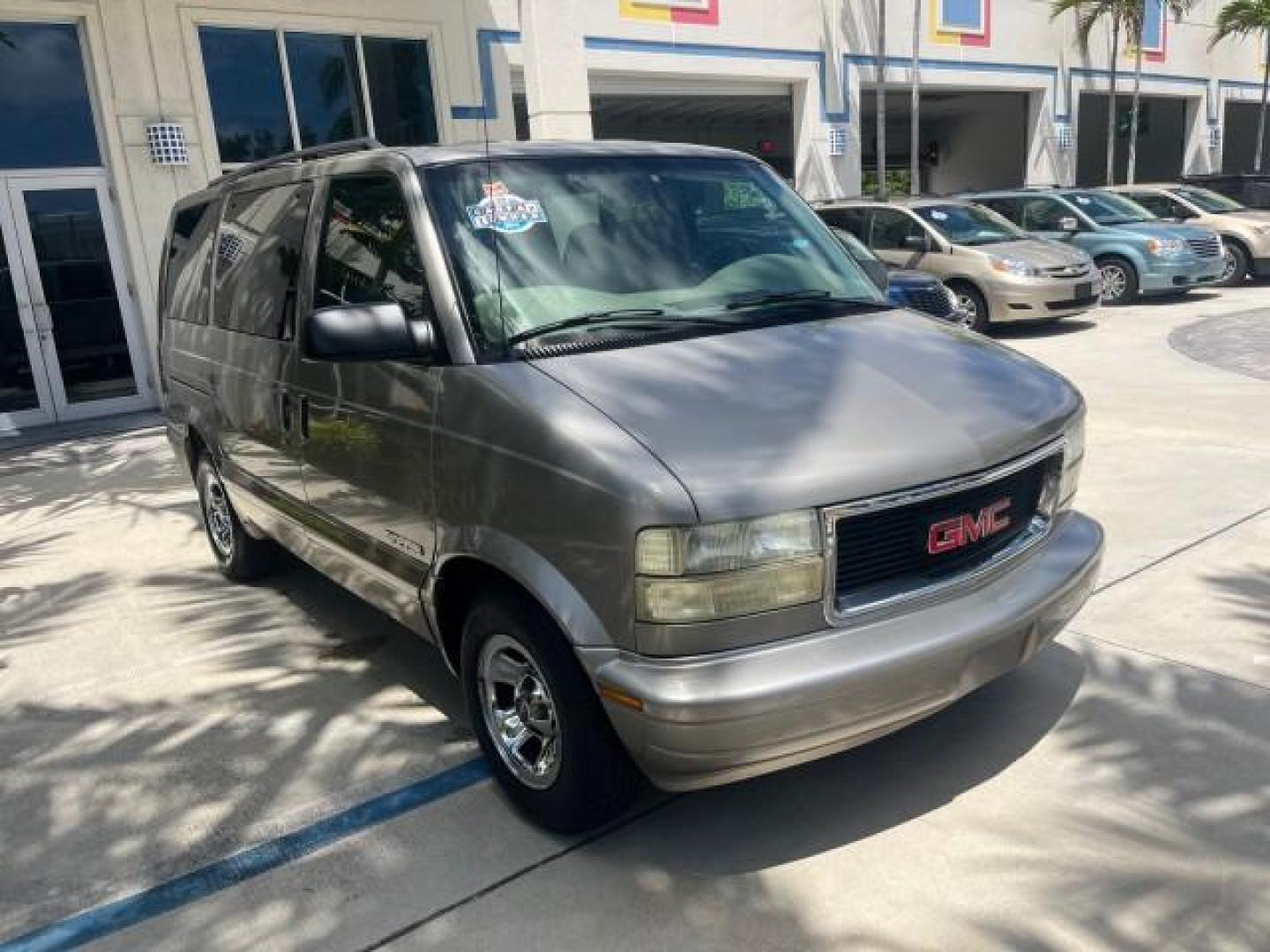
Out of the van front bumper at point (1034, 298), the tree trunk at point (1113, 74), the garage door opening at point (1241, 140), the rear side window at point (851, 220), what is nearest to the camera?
the van front bumper at point (1034, 298)

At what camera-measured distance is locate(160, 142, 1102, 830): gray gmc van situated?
2.54 metres

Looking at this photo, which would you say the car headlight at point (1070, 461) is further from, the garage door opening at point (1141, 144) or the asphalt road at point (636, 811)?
the garage door opening at point (1141, 144)

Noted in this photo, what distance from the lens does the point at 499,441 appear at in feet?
9.42

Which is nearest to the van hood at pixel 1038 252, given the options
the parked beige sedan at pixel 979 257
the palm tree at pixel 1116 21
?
the parked beige sedan at pixel 979 257

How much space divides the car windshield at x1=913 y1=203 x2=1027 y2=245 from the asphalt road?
7934 millimetres

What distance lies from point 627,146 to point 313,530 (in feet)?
6.37

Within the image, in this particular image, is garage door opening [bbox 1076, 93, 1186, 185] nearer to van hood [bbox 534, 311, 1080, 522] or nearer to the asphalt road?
the asphalt road

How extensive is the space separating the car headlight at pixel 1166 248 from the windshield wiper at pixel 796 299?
11904 mm

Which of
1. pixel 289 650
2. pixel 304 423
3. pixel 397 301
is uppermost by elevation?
pixel 397 301

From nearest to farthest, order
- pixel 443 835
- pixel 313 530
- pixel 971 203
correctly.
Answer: pixel 443 835, pixel 313 530, pixel 971 203

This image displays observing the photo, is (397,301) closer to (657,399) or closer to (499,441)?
(499,441)

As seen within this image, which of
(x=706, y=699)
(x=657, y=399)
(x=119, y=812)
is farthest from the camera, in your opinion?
(x=119, y=812)

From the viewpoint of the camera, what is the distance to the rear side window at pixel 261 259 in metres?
4.12

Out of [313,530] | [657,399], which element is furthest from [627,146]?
[313,530]
